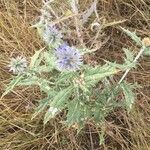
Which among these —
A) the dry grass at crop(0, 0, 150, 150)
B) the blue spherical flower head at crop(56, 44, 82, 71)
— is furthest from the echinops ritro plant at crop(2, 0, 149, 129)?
the dry grass at crop(0, 0, 150, 150)

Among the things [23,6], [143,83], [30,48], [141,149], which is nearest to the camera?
[141,149]

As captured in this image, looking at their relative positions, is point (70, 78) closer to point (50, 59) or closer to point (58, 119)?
point (50, 59)

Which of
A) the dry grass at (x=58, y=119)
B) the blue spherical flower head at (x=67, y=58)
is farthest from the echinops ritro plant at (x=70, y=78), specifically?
the dry grass at (x=58, y=119)

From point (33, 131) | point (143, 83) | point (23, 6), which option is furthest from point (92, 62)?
point (23, 6)

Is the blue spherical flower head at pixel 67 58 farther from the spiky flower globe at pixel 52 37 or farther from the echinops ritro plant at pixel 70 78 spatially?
the spiky flower globe at pixel 52 37

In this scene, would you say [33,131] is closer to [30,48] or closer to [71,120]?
[30,48]

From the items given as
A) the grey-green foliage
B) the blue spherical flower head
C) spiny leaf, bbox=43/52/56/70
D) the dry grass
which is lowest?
the dry grass

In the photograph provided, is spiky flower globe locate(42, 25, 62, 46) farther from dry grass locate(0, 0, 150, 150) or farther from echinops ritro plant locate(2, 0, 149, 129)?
dry grass locate(0, 0, 150, 150)
